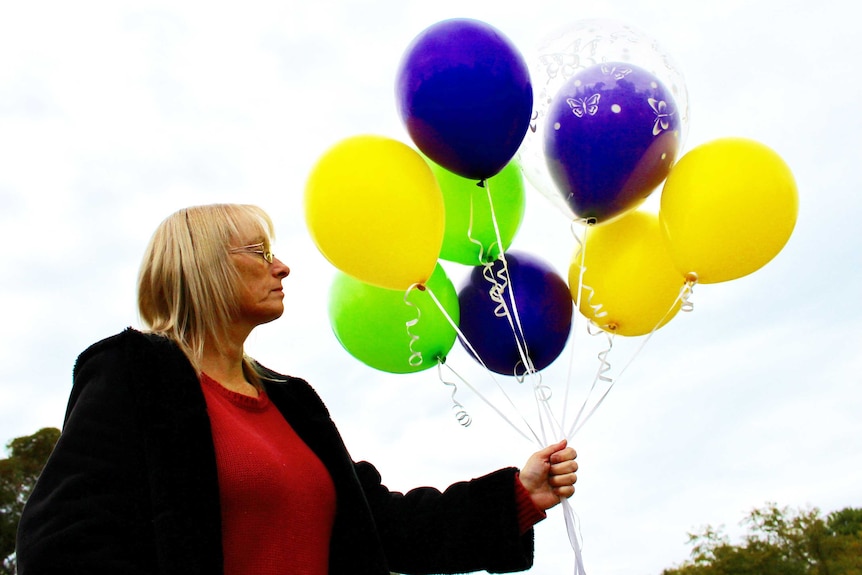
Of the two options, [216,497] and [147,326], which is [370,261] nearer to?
[147,326]

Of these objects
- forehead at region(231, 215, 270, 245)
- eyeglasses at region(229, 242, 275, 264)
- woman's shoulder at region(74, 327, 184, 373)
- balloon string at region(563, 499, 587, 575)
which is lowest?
balloon string at region(563, 499, 587, 575)

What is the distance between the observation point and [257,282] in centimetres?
223

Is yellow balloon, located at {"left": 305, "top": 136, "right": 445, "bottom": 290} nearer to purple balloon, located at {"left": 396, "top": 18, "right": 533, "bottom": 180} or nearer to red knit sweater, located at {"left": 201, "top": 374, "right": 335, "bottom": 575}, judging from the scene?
purple balloon, located at {"left": 396, "top": 18, "right": 533, "bottom": 180}

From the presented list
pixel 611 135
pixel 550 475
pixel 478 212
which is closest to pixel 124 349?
pixel 550 475

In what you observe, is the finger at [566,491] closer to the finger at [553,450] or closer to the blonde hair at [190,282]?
the finger at [553,450]

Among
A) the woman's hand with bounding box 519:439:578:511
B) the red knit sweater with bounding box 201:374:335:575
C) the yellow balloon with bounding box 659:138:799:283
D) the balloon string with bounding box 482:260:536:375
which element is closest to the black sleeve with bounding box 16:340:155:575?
the red knit sweater with bounding box 201:374:335:575

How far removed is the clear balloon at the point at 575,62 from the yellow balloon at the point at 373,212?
1.60ft

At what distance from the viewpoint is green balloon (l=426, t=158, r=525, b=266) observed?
9.87ft

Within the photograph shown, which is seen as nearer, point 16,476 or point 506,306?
point 506,306

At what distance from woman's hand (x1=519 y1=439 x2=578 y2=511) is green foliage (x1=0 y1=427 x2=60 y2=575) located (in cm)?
1742

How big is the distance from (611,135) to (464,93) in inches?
22.1

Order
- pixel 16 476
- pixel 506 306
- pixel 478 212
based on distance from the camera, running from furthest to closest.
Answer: pixel 16 476 → pixel 478 212 → pixel 506 306

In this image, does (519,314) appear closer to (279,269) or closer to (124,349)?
(279,269)

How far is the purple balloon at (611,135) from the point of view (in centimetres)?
270
